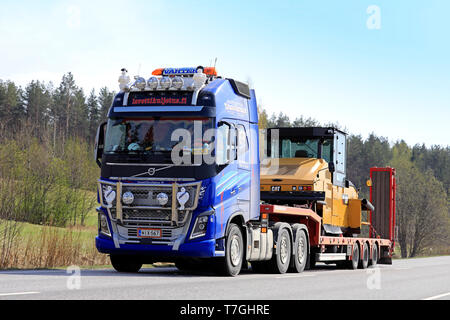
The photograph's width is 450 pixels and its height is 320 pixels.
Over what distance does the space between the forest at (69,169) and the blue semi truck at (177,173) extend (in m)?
5.85

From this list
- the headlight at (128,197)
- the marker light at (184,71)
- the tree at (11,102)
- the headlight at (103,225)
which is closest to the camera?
the headlight at (128,197)

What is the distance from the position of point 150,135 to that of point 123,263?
3175 millimetres

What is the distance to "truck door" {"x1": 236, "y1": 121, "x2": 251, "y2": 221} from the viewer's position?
15459mm

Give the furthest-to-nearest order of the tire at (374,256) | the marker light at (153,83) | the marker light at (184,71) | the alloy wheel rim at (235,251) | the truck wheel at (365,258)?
the tire at (374,256)
the truck wheel at (365,258)
the marker light at (184,71)
the alloy wheel rim at (235,251)
the marker light at (153,83)

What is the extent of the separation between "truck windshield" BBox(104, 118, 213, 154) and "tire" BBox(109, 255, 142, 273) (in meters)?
2.53

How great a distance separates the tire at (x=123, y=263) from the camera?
1563 centimetres

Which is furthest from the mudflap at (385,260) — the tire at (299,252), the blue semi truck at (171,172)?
the blue semi truck at (171,172)

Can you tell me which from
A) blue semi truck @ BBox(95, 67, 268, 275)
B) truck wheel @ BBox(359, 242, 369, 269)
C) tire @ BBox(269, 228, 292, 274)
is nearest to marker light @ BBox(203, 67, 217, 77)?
blue semi truck @ BBox(95, 67, 268, 275)

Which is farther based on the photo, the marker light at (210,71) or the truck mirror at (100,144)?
the marker light at (210,71)

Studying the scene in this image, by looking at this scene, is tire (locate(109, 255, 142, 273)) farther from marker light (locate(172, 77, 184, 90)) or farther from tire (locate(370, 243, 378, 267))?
tire (locate(370, 243, 378, 267))

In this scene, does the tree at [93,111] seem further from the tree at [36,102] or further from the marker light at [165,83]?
the marker light at [165,83]

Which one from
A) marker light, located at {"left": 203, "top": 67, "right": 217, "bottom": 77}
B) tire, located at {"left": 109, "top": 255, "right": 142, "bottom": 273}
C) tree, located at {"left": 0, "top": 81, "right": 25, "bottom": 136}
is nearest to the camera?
tire, located at {"left": 109, "top": 255, "right": 142, "bottom": 273}

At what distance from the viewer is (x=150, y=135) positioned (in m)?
14.6
